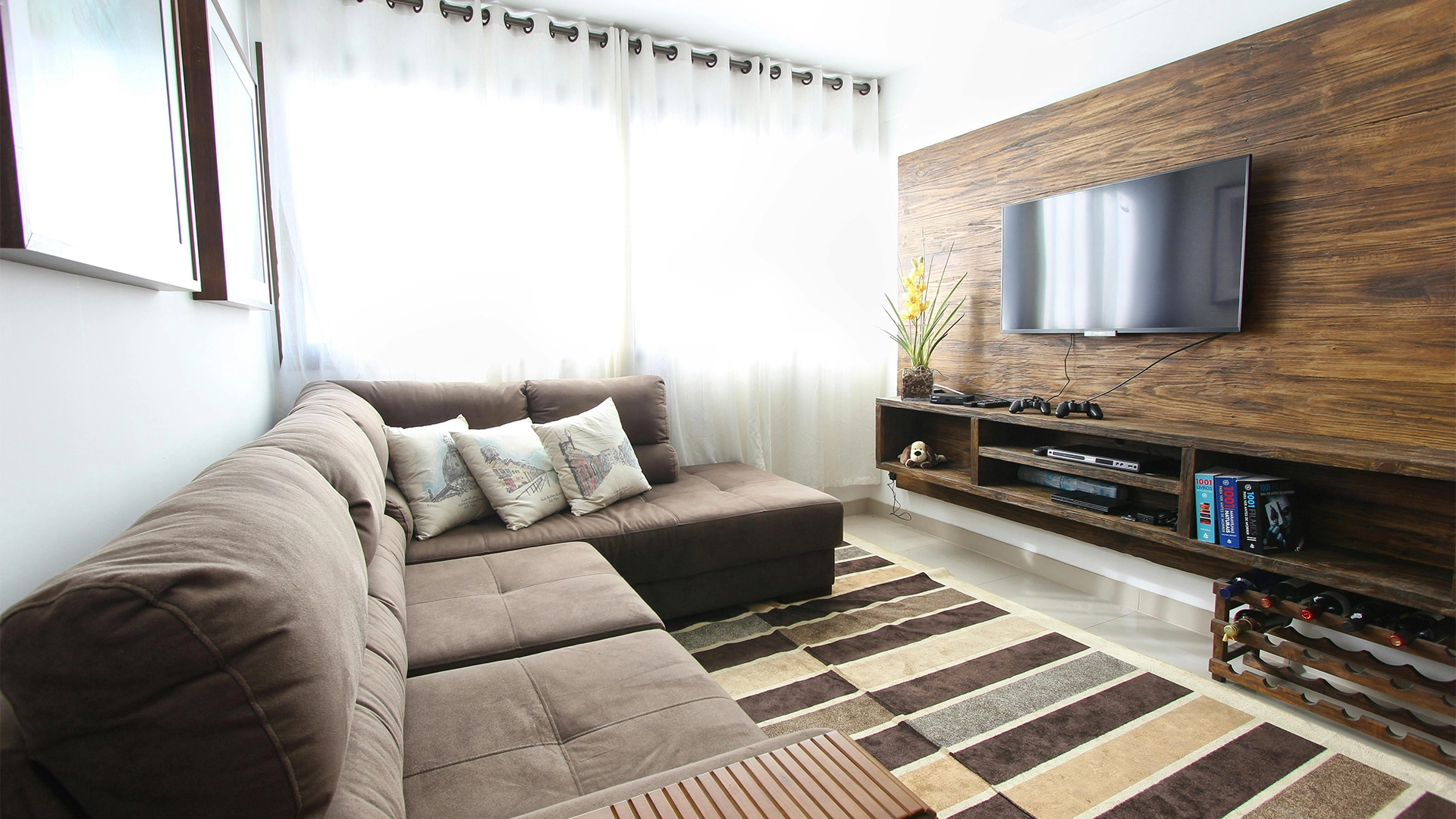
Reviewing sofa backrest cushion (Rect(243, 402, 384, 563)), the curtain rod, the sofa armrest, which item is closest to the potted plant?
the curtain rod

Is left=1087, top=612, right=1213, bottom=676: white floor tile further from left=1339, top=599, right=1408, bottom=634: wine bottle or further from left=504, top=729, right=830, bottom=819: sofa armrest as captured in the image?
left=504, top=729, right=830, bottom=819: sofa armrest

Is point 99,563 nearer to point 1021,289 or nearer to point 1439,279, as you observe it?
point 1439,279

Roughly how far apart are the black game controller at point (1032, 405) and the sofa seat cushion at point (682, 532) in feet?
2.79

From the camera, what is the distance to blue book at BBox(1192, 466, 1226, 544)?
7.32 feet

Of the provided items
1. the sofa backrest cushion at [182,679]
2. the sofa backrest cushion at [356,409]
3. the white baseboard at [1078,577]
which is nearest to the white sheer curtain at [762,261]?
the white baseboard at [1078,577]

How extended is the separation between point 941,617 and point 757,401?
5.11 ft

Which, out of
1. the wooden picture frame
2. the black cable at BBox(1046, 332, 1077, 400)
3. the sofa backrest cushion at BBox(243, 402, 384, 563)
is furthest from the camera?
the black cable at BBox(1046, 332, 1077, 400)

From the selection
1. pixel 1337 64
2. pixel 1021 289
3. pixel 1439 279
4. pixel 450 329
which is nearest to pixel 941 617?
pixel 1021 289

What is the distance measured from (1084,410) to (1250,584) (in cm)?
89

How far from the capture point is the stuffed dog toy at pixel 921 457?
3545 mm

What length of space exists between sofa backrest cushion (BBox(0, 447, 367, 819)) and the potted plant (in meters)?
3.17

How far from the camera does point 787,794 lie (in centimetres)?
94

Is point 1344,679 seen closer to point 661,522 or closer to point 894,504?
point 661,522

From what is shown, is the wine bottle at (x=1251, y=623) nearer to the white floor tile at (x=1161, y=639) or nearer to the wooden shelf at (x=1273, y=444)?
the white floor tile at (x=1161, y=639)
